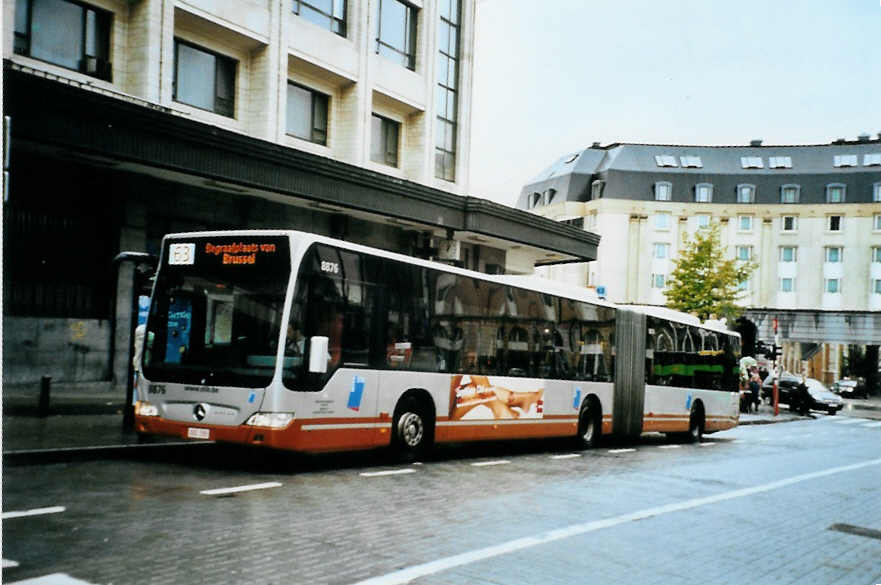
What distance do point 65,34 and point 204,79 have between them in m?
3.72

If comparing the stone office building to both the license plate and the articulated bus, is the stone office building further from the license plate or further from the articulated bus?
the license plate

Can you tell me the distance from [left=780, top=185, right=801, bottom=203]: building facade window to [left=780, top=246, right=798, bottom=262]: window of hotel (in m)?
4.22

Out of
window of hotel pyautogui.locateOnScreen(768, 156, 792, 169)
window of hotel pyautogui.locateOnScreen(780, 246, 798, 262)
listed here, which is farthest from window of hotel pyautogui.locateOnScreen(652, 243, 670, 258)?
window of hotel pyautogui.locateOnScreen(768, 156, 792, 169)

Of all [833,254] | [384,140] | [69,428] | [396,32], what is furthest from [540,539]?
[833,254]

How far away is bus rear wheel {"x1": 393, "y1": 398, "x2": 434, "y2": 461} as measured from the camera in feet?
41.1

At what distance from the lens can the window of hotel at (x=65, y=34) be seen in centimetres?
1702

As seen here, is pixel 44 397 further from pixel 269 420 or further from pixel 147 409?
pixel 269 420

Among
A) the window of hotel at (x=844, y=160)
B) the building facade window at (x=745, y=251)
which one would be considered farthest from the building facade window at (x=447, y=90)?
the window of hotel at (x=844, y=160)

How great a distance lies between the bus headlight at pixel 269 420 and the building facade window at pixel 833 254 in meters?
76.2

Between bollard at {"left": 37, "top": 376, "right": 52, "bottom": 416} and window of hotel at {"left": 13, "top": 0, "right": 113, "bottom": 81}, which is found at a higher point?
window of hotel at {"left": 13, "top": 0, "right": 113, "bottom": 81}

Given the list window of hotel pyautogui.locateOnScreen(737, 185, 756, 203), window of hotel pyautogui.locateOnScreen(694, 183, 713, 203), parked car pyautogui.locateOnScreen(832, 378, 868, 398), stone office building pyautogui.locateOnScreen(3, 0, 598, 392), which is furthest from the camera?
window of hotel pyautogui.locateOnScreen(694, 183, 713, 203)

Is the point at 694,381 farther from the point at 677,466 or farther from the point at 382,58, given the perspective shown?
the point at 382,58

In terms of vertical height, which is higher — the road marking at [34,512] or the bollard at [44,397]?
the bollard at [44,397]

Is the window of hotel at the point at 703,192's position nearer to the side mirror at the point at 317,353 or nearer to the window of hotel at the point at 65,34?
the window of hotel at the point at 65,34
